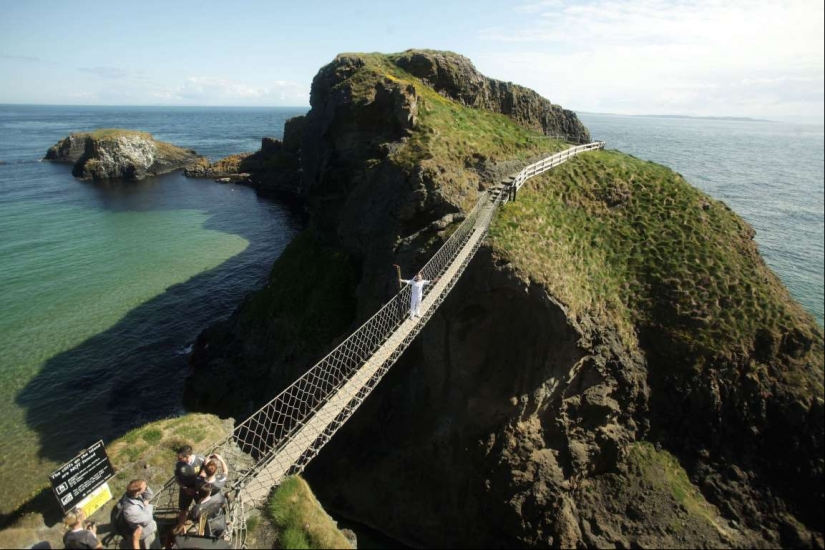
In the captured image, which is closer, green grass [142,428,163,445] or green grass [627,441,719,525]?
green grass [142,428,163,445]

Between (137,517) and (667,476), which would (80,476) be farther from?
(667,476)

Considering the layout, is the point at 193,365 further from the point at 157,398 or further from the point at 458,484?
the point at 458,484

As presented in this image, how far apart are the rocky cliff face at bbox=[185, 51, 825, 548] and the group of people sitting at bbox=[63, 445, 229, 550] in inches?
464

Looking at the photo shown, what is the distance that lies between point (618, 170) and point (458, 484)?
70.3 ft

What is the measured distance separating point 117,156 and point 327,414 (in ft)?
290

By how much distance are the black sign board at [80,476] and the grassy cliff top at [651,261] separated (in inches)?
593

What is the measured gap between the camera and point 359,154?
28.7 meters

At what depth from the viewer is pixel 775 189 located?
60.8 m

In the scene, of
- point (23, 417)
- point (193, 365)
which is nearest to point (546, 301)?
point (193, 365)

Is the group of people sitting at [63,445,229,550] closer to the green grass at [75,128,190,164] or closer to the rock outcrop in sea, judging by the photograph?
the rock outcrop in sea

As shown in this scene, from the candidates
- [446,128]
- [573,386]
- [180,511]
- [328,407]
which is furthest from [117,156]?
[180,511]

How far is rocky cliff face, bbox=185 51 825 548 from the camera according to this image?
18.5 m

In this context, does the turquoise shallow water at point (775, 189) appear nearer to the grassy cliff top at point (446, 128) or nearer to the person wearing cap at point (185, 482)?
the grassy cliff top at point (446, 128)

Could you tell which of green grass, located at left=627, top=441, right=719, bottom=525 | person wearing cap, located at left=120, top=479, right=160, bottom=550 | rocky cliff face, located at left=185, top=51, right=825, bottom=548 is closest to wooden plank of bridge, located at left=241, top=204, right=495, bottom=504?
person wearing cap, located at left=120, top=479, right=160, bottom=550
